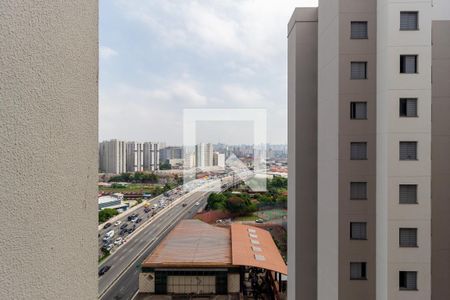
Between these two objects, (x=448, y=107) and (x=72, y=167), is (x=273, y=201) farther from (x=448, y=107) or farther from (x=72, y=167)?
(x=72, y=167)

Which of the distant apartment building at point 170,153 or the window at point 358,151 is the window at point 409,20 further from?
the distant apartment building at point 170,153

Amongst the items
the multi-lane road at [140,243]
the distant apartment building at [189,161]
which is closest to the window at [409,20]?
the distant apartment building at [189,161]

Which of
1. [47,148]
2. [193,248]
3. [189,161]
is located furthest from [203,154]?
[47,148]

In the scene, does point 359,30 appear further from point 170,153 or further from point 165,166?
point 165,166

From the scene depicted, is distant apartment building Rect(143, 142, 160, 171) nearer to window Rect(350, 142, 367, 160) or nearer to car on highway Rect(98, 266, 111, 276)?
car on highway Rect(98, 266, 111, 276)

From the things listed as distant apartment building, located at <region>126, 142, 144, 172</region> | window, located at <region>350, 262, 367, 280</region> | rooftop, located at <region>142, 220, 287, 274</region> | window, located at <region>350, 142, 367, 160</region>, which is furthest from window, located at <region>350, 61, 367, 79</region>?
distant apartment building, located at <region>126, 142, 144, 172</region>

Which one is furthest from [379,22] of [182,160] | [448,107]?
[182,160]

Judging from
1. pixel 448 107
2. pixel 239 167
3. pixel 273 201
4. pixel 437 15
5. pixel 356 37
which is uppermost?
pixel 437 15
